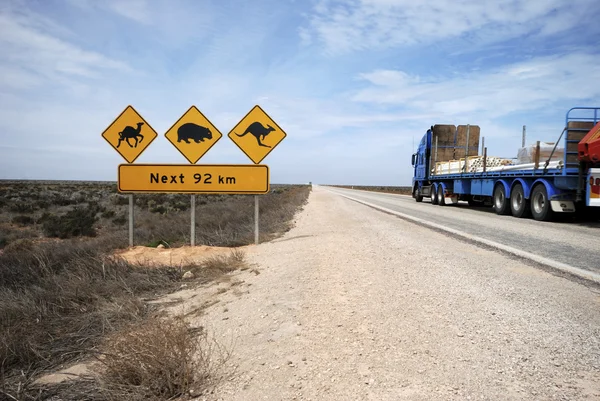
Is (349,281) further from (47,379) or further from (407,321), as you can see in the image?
(47,379)

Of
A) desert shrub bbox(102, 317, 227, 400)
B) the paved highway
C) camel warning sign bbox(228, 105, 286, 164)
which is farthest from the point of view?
camel warning sign bbox(228, 105, 286, 164)

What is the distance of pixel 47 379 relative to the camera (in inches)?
134

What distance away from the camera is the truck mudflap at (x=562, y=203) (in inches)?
468

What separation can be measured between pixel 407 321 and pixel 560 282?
254cm

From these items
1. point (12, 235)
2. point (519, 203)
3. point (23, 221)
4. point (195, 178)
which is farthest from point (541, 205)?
point (23, 221)

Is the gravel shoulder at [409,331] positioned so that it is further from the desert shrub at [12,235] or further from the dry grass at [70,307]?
the desert shrub at [12,235]

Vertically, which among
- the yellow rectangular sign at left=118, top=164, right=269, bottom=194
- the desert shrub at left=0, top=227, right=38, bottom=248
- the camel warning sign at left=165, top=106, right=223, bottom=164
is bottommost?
the desert shrub at left=0, top=227, right=38, bottom=248

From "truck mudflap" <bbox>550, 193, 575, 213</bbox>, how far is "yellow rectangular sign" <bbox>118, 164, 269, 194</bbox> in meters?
8.86

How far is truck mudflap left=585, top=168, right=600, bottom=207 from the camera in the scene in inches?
426

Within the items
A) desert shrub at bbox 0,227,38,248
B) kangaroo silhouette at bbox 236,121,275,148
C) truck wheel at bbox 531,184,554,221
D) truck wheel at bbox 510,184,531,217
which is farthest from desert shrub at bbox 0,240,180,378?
truck wheel at bbox 510,184,531,217

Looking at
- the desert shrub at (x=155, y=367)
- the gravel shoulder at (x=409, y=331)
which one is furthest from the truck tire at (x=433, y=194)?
the desert shrub at (x=155, y=367)

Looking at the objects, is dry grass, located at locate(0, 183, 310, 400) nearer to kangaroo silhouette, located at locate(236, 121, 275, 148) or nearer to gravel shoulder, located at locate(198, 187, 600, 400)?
gravel shoulder, located at locate(198, 187, 600, 400)

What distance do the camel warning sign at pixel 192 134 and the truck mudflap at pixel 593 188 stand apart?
10.0 m

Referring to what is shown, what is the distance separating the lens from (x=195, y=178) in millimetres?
9078
